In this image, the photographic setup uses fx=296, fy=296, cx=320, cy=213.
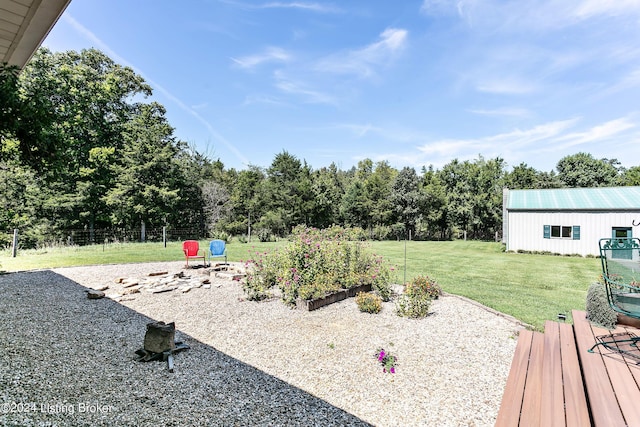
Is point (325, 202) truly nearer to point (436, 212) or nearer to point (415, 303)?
point (436, 212)

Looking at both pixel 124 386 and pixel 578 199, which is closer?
pixel 124 386

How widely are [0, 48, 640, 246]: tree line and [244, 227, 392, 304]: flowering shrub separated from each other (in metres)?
12.1

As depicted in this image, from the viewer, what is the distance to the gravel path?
7.86 ft

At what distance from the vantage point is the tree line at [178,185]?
1850 centimetres

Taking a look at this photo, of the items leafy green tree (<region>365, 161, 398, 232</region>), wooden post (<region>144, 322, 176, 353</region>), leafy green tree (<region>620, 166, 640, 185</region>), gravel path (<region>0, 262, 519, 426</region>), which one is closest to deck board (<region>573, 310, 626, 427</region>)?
gravel path (<region>0, 262, 519, 426</region>)

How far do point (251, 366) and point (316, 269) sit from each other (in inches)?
105

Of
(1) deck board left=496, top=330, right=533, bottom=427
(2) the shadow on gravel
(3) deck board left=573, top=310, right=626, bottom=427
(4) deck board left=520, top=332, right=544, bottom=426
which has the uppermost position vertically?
(3) deck board left=573, top=310, right=626, bottom=427

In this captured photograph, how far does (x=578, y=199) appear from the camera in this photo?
15.6 metres

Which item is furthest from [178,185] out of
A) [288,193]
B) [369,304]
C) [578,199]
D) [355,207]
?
[578,199]

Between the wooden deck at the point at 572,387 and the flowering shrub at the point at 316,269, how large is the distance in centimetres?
323

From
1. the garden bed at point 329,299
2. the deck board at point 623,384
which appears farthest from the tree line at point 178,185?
the deck board at point 623,384

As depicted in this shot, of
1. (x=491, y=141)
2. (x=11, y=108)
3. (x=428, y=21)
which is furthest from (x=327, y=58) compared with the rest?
(x=491, y=141)

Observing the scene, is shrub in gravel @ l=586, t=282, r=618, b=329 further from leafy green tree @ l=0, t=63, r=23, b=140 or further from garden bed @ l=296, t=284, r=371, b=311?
leafy green tree @ l=0, t=63, r=23, b=140

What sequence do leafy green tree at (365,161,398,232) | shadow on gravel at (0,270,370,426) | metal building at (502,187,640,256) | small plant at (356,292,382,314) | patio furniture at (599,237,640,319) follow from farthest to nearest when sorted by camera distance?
leafy green tree at (365,161,398,232) < metal building at (502,187,640,256) < small plant at (356,292,382,314) < shadow on gravel at (0,270,370,426) < patio furniture at (599,237,640,319)
